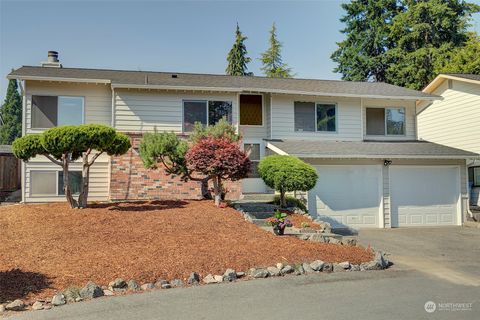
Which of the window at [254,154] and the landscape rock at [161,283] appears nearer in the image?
the landscape rock at [161,283]

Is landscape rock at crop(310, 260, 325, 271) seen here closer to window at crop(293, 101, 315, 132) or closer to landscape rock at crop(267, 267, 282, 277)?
landscape rock at crop(267, 267, 282, 277)

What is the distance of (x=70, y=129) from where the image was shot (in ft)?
38.0

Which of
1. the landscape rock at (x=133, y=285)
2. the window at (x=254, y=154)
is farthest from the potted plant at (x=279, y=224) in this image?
the window at (x=254, y=154)

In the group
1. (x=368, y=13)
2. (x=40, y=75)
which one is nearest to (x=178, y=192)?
(x=40, y=75)

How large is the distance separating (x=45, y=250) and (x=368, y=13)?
33.8 metres

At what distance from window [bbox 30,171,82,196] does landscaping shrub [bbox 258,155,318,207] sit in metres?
7.65

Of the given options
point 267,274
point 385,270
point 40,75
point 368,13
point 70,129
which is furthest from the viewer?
point 368,13

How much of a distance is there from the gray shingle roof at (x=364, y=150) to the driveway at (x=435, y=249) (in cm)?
285

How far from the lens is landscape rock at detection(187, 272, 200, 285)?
24.8 feet

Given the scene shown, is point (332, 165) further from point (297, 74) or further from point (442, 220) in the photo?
point (297, 74)

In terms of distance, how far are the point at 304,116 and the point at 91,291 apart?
43.3ft

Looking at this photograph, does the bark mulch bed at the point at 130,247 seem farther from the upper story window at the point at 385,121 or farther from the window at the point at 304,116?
the upper story window at the point at 385,121

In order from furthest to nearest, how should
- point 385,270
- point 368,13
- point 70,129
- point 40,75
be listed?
point 368,13 < point 40,75 < point 70,129 < point 385,270

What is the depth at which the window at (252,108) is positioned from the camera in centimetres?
1798
